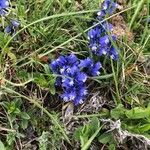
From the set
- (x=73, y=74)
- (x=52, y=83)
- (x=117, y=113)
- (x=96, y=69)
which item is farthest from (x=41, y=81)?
(x=117, y=113)

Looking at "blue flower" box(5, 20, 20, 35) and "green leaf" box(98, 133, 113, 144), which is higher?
"blue flower" box(5, 20, 20, 35)

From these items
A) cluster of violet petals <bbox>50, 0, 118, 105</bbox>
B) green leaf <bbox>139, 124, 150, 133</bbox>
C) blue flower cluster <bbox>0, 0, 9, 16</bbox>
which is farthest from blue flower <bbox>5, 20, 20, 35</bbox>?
green leaf <bbox>139, 124, 150, 133</bbox>

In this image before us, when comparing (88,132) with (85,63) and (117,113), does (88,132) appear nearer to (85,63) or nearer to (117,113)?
(117,113)

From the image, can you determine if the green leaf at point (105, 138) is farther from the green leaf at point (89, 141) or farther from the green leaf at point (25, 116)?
the green leaf at point (25, 116)

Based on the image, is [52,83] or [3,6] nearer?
[52,83]

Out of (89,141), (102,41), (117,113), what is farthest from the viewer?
(102,41)

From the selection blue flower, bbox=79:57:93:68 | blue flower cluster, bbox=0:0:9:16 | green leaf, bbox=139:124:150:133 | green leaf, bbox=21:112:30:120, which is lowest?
green leaf, bbox=139:124:150:133

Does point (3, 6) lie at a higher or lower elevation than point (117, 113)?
higher

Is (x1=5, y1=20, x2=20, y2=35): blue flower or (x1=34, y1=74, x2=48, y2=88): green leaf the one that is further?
(x1=5, y1=20, x2=20, y2=35): blue flower

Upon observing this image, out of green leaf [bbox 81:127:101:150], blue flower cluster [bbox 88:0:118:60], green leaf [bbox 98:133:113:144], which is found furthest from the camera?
blue flower cluster [bbox 88:0:118:60]

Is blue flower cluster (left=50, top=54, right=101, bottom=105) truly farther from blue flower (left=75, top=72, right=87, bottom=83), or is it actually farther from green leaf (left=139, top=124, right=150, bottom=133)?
green leaf (left=139, top=124, right=150, bottom=133)
